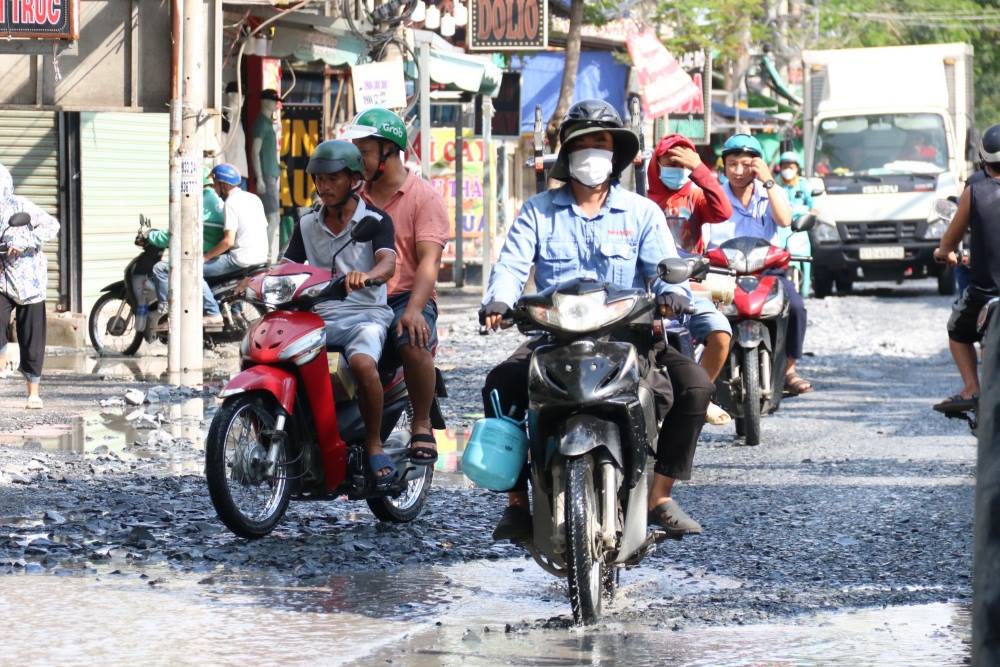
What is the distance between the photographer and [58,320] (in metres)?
17.6

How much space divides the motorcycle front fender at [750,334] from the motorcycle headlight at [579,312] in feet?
16.0

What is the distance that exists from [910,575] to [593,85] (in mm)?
33713

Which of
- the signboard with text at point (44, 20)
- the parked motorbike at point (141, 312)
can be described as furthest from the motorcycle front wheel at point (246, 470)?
the parked motorbike at point (141, 312)

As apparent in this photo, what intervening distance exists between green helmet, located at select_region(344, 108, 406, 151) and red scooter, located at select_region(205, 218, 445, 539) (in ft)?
1.65

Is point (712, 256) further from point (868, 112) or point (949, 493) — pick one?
point (868, 112)

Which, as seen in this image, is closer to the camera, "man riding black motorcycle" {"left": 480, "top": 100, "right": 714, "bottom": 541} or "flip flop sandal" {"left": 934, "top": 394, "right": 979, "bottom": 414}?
"man riding black motorcycle" {"left": 480, "top": 100, "right": 714, "bottom": 541}

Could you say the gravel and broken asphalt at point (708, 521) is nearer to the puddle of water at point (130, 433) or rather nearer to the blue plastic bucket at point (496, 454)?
the puddle of water at point (130, 433)

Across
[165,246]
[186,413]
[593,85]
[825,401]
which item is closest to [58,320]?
[165,246]

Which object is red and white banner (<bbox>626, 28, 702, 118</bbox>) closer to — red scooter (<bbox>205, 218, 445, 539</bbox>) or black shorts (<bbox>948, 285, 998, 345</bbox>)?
black shorts (<bbox>948, 285, 998, 345</bbox>)

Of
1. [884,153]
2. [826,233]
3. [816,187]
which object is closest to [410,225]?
[816,187]

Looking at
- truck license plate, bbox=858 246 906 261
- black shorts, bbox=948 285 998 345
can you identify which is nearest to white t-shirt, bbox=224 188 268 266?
black shorts, bbox=948 285 998 345

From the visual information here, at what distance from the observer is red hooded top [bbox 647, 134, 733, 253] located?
387 inches

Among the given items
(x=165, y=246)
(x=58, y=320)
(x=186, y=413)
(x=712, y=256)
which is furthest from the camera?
(x=58, y=320)

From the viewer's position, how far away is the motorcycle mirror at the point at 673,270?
20.0ft
